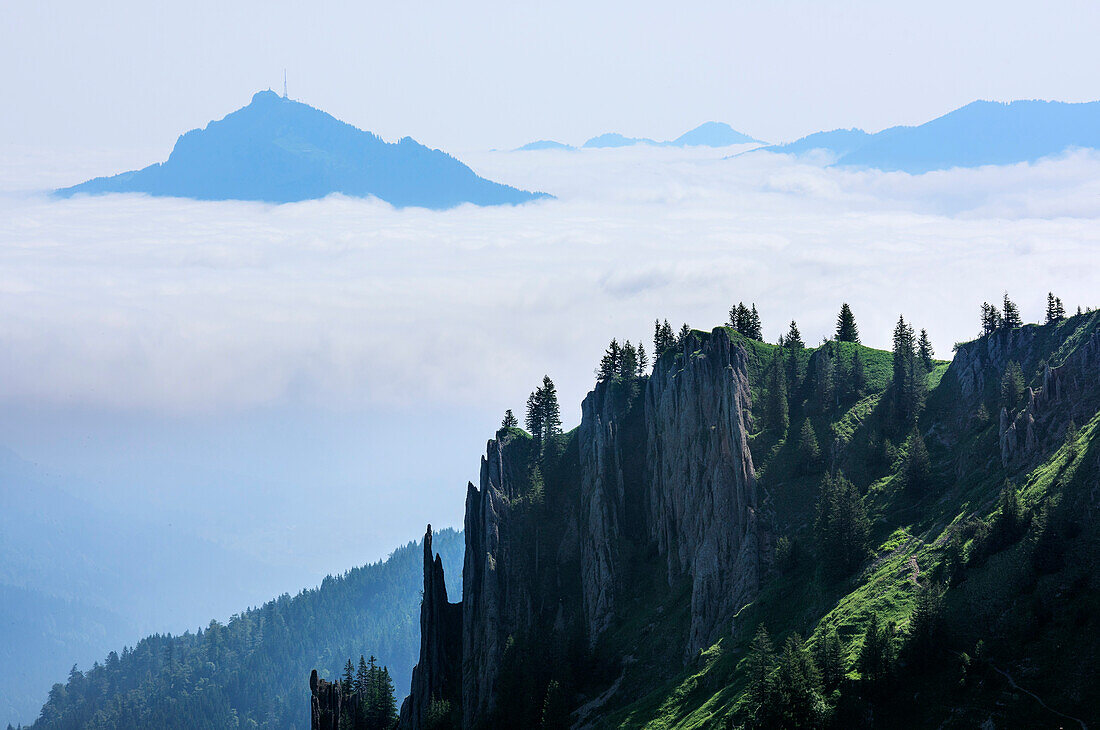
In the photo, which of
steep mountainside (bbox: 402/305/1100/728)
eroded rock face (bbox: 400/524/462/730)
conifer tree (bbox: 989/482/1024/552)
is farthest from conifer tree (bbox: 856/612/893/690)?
eroded rock face (bbox: 400/524/462/730)

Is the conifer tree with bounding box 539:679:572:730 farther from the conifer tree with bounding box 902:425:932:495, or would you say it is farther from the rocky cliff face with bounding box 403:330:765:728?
the conifer tree with bounding box 902:425:932:495

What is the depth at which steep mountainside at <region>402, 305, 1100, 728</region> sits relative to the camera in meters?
94.1

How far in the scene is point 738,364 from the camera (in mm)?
164125

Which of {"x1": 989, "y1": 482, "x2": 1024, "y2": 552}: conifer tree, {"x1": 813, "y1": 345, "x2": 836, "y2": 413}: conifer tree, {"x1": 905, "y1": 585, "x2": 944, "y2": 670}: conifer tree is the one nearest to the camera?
{"x1": 905, "y1": 585, "x2": 944, "y2": 670}: conifer tree

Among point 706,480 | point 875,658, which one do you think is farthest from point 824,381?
point 875,658

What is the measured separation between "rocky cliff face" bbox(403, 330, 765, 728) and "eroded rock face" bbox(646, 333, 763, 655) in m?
0.25

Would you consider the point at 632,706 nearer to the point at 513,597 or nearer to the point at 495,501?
the point at 513,597

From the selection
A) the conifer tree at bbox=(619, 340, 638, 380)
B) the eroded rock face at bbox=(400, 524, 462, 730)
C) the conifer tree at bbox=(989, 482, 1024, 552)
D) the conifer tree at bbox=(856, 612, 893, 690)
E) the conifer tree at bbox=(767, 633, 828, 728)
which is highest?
the conifer tree at bbox=(619, 340, 638, 380)

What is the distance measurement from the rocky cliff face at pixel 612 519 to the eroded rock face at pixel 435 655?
0.46 metres

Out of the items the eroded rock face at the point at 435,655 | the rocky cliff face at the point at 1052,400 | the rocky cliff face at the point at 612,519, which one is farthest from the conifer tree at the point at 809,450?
the eroded rock face at the point at 435,655

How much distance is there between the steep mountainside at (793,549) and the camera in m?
94.1

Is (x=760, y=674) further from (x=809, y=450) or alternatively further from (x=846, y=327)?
(x=846, y=327)

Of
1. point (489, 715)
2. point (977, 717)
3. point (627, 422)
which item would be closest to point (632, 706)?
point (489, 715)

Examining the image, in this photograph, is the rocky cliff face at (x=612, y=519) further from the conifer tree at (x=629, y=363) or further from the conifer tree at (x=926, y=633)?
the conifer tree at (x=926, y=633)
